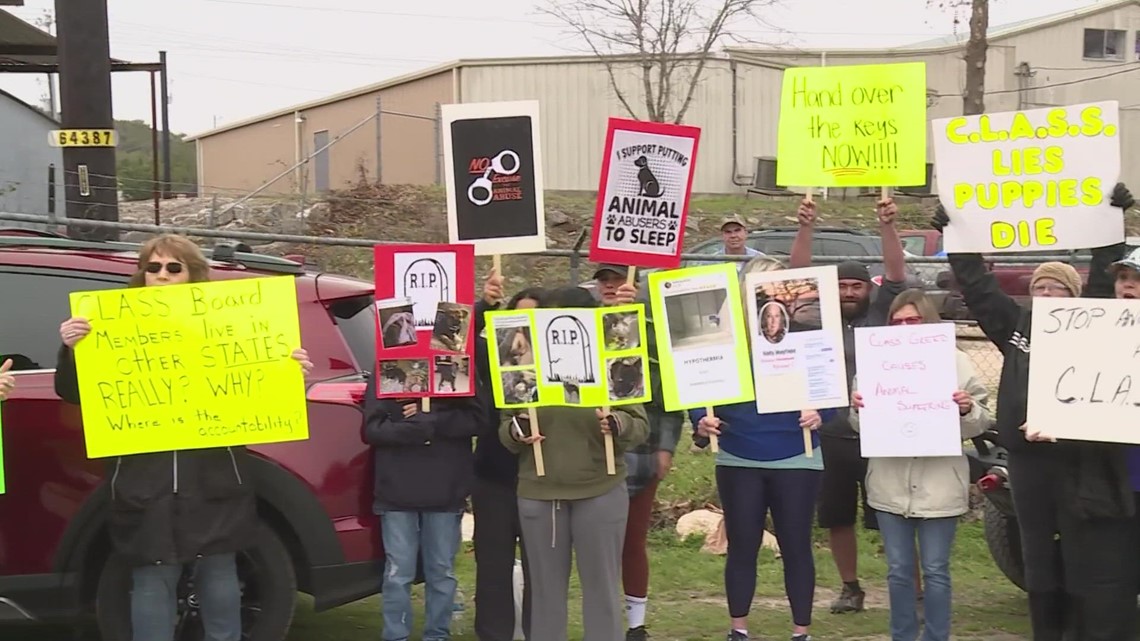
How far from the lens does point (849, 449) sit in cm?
616

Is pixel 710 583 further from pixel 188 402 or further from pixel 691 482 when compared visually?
pixel 188 402

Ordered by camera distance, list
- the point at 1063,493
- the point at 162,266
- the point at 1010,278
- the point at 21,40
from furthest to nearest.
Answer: the point at 21,40
the point at 1010,278
the point at 1063,493
the point at 162,266

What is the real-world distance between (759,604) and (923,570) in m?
1.52

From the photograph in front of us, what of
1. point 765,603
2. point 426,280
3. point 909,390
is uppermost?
point 426,280

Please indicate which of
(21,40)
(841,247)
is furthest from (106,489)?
(21,40)

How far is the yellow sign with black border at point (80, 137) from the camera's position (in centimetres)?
745

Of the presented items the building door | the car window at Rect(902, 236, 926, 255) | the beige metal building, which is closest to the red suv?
the car window at Rect(902, 236, 926, 255)

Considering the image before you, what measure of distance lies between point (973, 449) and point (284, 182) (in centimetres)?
2436

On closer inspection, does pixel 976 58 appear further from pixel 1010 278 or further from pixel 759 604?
pixel 759 604

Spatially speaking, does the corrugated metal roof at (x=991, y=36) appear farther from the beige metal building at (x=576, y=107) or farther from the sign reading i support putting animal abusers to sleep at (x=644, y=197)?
the sign reading i support putting animal abusers to sleep at (x=644, y=197)

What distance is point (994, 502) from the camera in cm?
581

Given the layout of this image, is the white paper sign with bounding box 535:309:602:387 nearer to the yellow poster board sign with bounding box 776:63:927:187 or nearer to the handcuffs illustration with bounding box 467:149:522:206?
the handcuffs illustration with bounding box 467:149:522:206

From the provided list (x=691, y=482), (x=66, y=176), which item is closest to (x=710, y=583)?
(x=691, y=482)

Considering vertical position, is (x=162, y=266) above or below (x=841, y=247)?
below
